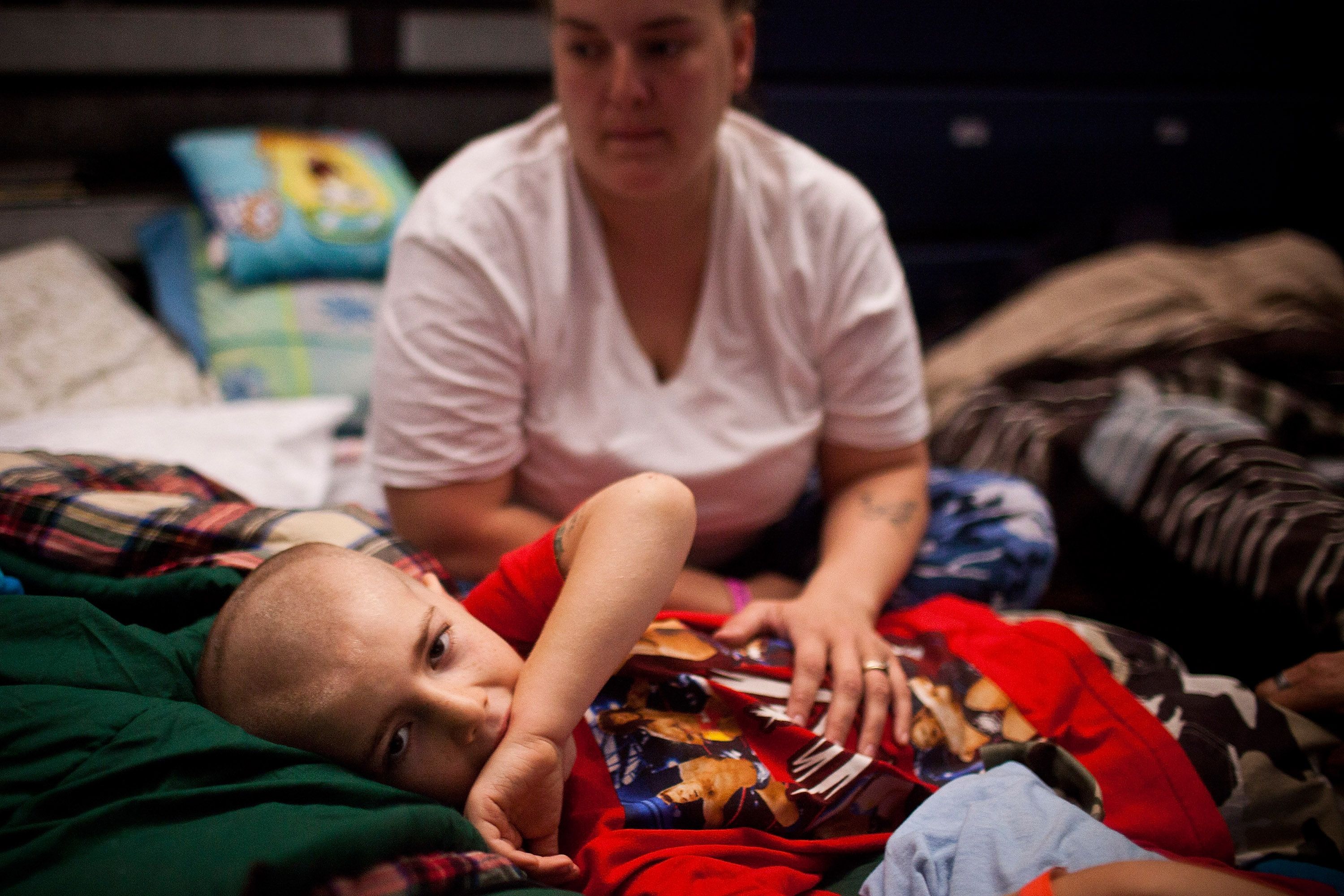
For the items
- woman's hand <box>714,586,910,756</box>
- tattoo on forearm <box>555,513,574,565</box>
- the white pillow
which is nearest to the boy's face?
tattoo on forearm <box>555,513,574,565</box>

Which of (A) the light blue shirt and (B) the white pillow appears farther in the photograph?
(B) the white pillow

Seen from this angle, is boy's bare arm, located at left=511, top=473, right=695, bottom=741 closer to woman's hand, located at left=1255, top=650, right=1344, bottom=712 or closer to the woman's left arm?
the woman's left arm

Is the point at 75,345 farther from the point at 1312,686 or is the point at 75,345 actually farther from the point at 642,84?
the point at 1312,686

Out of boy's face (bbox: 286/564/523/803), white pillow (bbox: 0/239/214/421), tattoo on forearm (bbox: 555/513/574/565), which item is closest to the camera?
boy's face (bbox: 286/564/523/803)

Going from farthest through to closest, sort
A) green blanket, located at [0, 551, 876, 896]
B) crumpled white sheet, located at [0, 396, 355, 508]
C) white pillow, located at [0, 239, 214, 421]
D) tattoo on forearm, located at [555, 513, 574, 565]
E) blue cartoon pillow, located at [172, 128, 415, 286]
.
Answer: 1. blue cartoon pillow, located at [172, 128, 415, 286]
2. white pillow, located at [0, 239, 214, 421]
3. crumpled white sheet, located at [0, 396, 355, 508]
4. tattoo on forearm, located at [555, 513, 574, 565]
5. green blanket, located at [0, 551, 876, 896]

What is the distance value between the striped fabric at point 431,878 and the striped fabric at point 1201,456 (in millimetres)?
1024

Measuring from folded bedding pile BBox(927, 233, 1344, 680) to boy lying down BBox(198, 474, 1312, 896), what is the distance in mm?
633

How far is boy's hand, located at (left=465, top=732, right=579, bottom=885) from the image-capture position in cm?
72

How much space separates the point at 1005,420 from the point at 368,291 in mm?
1389

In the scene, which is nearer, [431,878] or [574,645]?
[431,878]

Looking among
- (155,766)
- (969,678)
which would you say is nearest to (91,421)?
(155,766)

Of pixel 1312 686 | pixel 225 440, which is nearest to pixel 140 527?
pixel 225 440

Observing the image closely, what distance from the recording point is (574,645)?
790 millimetres

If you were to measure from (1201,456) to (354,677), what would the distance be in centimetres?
129
